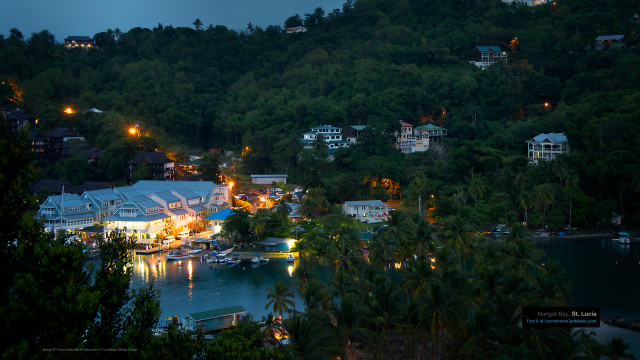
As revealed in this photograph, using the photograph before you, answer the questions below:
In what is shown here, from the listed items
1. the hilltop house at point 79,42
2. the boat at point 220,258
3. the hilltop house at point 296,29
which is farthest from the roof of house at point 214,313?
the hilltop house at point 79,42

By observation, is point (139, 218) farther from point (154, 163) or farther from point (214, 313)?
point (214, 313)

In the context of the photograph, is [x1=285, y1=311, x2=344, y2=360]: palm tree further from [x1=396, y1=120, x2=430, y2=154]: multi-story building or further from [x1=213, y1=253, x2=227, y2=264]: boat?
[x1=396, y1=120, x2=430, y2=154]: multi-story building

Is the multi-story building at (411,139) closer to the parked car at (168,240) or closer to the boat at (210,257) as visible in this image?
the boat at (210,257)

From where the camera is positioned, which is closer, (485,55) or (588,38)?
A: (588,38)

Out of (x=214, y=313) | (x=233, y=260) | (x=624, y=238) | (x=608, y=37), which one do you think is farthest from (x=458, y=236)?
(x=608, y=37)

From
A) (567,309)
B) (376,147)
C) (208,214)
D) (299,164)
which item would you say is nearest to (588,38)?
(376,147)

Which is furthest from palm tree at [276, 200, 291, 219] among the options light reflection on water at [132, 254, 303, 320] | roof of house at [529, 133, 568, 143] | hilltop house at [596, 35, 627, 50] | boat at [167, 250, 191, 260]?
hilltop house at [596, 35, 627, 50]

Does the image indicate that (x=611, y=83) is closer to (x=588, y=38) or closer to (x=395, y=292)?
(x=588, y=38)
